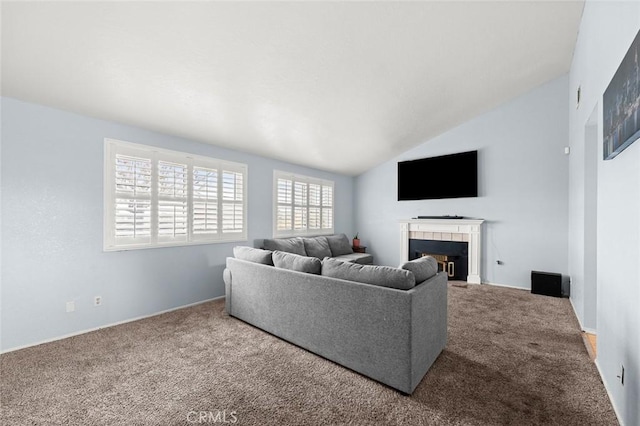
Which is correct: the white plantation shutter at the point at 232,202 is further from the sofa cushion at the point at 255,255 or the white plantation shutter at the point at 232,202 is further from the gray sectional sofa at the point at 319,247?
the sofa cushion at the point at 255,255

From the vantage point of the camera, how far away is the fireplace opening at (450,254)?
5273 millimetres

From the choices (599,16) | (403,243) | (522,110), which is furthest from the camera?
(403,243)

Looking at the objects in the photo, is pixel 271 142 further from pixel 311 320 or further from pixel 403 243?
pixel 403 243

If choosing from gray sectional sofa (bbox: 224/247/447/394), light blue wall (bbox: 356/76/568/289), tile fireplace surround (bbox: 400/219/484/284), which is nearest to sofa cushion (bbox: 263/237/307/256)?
gray sectional sofa (bbox: 224/247/447/394)

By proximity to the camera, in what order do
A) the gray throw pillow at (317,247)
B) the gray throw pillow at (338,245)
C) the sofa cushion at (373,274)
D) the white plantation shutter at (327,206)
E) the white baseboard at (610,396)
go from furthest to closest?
the white plantation shutter at (327,206) → the gray throw pillow at (338,245) → the gray throw pillow at (317,247) → the sofa cushion at (373,274) → the white baseboard at (610,396)

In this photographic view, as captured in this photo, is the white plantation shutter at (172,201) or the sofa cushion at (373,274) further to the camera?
the white plantation shutter at (172,201)

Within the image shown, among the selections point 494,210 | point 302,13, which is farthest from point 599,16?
point 494,210

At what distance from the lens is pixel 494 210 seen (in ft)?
16.6

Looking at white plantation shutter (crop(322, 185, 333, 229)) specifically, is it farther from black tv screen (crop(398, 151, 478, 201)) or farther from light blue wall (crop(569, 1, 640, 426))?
light blue wall (crop(569, 1, 640, 426))

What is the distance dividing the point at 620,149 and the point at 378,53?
203 centimetres

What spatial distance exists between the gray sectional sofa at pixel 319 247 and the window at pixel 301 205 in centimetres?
28

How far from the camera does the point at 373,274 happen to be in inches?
86.5

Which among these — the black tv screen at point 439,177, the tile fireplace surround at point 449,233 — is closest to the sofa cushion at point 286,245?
the tile fireplace surround at point 449,233

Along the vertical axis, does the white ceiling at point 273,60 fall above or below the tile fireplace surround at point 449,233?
above
